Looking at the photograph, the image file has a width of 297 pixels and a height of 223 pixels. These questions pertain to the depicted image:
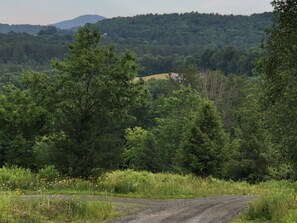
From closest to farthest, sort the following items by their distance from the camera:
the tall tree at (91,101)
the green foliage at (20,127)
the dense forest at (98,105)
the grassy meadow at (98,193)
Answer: the grassy meadow at (98,193) < the dense forest at (98,105) < the tall tree at (91,101) < the green foliage at (20,127)

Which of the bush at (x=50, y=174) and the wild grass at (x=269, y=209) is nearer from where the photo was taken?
the wild grass at (x=269, y=209)

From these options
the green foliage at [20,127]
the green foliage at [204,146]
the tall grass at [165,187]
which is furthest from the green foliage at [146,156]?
the tall grass at [165,187]

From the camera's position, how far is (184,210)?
15352mm

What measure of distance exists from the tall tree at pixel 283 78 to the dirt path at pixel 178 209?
3.00m

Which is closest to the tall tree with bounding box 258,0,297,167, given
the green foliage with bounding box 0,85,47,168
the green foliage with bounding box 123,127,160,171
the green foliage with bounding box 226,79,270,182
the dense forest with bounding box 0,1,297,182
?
the dense forest with bounding box 0,1,297,182

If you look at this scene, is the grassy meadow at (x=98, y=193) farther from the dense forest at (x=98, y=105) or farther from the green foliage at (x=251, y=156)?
the green foliage at (x=251, y=156)

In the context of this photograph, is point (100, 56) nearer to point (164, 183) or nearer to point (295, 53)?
point (164, 183)

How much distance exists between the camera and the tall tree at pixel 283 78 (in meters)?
17.1

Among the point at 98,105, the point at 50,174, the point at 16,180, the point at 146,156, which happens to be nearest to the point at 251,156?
the point at 146,156

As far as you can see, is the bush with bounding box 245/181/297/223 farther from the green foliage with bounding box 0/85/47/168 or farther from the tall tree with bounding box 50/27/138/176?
the green foliage with bounding box 0/85/47/168

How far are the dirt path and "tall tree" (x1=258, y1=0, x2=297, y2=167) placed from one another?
3.00 metres

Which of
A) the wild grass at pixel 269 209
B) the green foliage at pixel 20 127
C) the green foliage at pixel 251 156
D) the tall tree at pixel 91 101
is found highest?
the tall tree at pixel 91 101

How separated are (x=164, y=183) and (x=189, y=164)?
17716 millimetres

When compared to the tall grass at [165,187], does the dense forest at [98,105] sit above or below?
above
